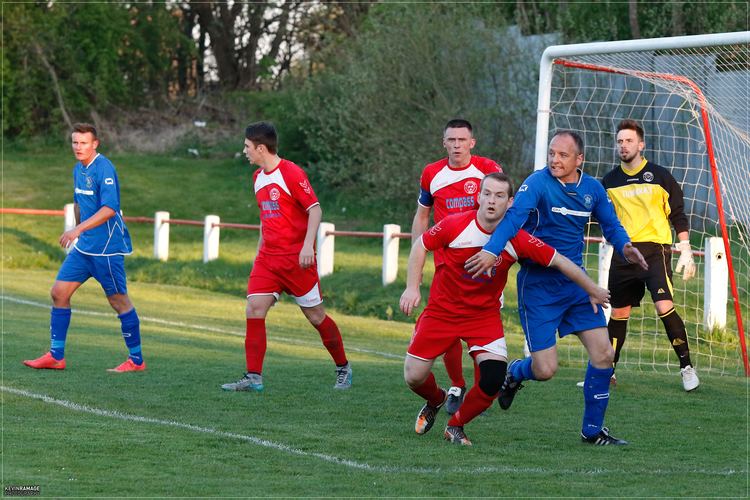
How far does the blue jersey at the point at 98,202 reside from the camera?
9.11 meters

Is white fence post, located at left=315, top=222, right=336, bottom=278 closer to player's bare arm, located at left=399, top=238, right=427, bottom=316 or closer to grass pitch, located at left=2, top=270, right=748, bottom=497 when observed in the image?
grass pitch, located at left=2, top=270, right=748, bottom=497

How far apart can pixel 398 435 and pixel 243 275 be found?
13.7 meters

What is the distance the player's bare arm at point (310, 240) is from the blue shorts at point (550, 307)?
7.00 feet

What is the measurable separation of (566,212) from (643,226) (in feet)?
7.59

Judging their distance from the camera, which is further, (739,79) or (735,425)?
(739,79)

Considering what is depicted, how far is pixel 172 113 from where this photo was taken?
40219 millimetres

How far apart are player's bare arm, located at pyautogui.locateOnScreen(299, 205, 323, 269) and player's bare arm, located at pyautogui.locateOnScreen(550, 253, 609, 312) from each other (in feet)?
8.04

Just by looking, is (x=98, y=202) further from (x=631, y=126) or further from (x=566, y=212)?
(x=631, y=126)

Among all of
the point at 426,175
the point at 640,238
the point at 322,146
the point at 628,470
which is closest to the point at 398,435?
the point at 628,470

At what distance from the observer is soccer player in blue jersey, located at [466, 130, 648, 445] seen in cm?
690

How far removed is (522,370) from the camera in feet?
24.8

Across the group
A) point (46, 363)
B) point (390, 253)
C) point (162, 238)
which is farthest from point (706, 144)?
point (162, 238)

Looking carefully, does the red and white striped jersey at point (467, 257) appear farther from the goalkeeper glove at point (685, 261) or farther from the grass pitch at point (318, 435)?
the goalkeeper glove at point (685, 261)

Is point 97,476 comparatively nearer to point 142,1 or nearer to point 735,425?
point 735,425
